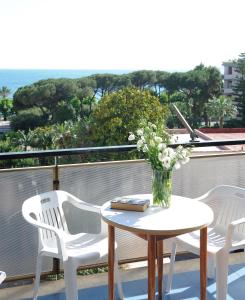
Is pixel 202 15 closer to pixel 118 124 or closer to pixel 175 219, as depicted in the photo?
pixel 118 124

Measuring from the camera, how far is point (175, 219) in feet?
7.38

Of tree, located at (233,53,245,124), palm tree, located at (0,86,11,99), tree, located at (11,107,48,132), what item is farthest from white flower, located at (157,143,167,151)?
palm tree, located at (0,86,11,99)

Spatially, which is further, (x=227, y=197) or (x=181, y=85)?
(x=181, y=85)

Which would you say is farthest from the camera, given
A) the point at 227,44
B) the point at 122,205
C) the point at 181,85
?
the point at 227,44

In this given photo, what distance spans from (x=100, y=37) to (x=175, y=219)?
6363cm

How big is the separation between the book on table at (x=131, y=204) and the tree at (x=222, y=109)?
1585 inches

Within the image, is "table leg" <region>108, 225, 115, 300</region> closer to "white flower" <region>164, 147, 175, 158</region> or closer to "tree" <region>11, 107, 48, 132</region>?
"white flower" <region>164, 147, 175, 158</region>

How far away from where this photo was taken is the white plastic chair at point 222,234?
2.34 m

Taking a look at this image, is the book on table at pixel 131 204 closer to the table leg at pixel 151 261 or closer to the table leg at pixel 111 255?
the table leg at pixel 111 255

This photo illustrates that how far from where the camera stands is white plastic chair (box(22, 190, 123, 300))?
2283 millimetres

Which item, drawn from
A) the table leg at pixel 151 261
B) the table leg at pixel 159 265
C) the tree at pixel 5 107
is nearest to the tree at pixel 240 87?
the tree at pixel 5 107

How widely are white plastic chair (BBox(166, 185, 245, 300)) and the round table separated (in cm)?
10

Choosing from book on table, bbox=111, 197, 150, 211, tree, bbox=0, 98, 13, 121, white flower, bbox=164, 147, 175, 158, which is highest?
white flower, bbox=164, 147, 175, 158

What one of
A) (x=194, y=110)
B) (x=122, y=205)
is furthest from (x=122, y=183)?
(x=194, y=110)
